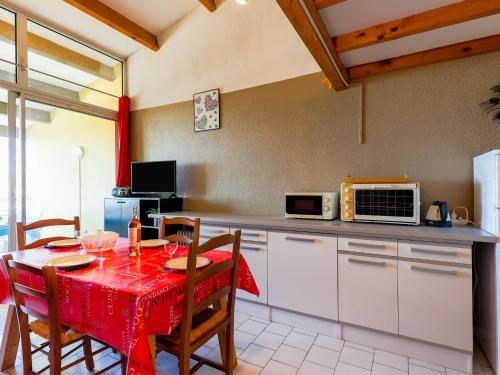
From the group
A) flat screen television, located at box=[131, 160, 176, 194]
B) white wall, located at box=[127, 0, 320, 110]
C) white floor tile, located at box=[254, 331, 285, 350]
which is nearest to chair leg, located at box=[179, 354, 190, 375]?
white floor tile, located at box=[254, 331, 285, 350]

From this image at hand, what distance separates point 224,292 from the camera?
4.80 ft

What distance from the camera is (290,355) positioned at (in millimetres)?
1937

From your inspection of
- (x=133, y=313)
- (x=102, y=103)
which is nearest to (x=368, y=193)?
(x=133, y=313)

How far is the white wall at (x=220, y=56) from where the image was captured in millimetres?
2953

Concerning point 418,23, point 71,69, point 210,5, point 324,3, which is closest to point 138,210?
point 71,69

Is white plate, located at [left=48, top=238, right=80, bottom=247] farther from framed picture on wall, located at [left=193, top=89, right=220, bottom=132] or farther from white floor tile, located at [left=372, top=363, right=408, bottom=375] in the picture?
white floor tile, located at [left=372, top=363, right=408, bottom=375]

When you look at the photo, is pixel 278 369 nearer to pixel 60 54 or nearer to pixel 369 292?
pixel 369 292

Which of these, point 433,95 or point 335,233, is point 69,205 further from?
point 433,95

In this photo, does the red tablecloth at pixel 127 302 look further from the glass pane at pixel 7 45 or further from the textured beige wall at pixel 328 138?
the glass pane at pixel 7 45

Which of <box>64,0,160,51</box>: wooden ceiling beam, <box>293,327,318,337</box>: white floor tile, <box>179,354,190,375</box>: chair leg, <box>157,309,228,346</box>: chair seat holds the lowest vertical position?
<box>293,327,318,337</box>: white floor tile

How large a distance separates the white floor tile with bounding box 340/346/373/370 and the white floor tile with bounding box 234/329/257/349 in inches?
27.3

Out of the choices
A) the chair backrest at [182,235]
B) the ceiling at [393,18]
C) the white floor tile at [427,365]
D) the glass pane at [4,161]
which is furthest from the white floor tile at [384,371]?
the glass pane at [4,161]

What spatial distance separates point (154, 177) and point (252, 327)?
2.26 m

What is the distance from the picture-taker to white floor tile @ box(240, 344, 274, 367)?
1.86m
